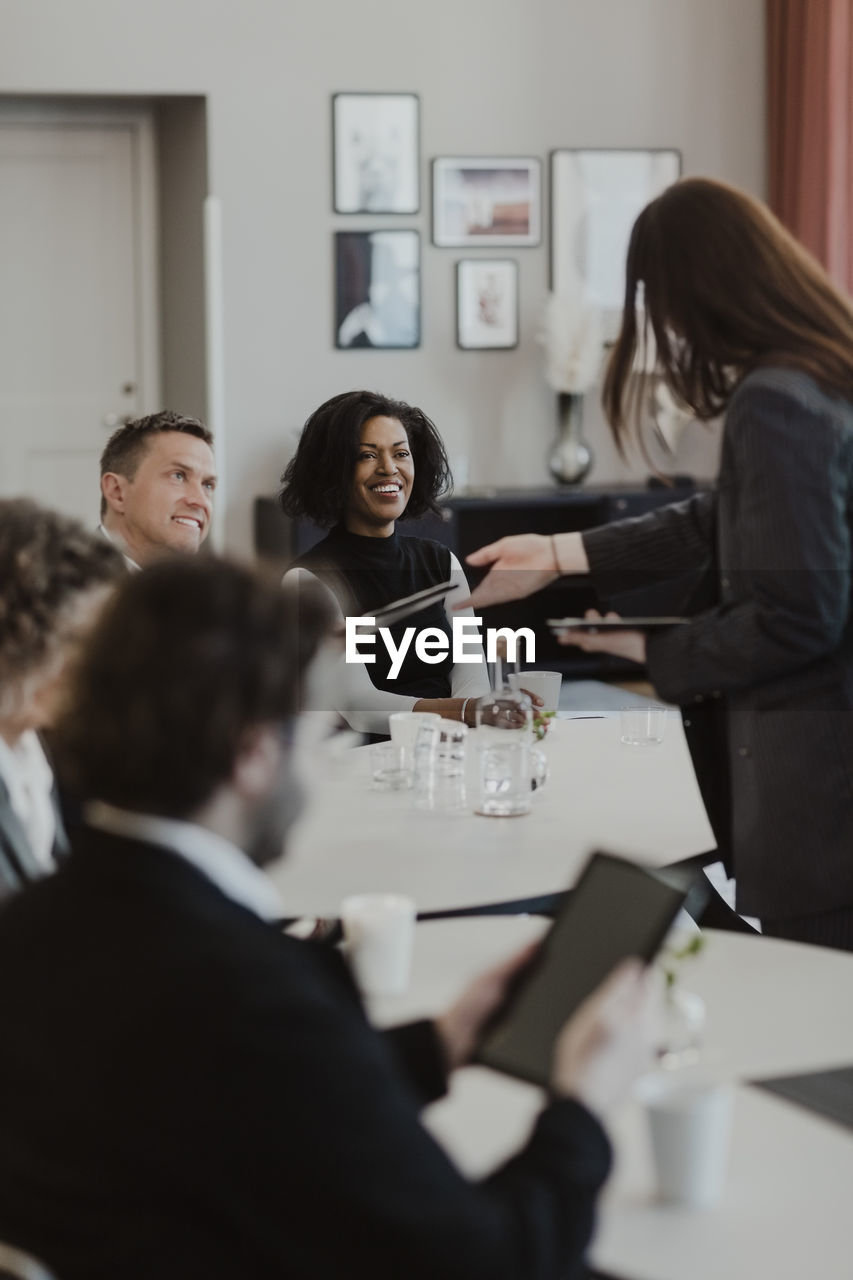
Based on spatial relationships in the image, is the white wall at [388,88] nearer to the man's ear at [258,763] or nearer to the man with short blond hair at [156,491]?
the man with short blond hair at [156,491]

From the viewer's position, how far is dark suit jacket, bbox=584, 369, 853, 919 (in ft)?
5.79

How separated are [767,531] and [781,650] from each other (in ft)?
0.44

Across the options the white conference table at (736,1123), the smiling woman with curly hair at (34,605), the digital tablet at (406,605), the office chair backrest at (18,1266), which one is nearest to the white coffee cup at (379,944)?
the white conference table at (736,1123)

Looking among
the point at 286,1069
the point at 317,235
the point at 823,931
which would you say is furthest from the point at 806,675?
the point at 317,235

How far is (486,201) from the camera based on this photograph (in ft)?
22.0

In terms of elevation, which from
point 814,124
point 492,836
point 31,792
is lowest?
point 492,836

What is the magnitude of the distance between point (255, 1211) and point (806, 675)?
1105 millimetres

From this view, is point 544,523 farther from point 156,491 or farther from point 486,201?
point 156,491

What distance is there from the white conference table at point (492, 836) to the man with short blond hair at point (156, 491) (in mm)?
602

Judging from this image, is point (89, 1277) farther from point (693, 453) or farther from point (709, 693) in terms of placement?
point (693, 453)

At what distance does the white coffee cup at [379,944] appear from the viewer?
162cm

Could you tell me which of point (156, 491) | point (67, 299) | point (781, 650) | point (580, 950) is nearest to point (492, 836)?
point (781, 650)

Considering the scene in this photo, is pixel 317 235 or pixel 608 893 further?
pixel 317 235

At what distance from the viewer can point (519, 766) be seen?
2.38 metres
